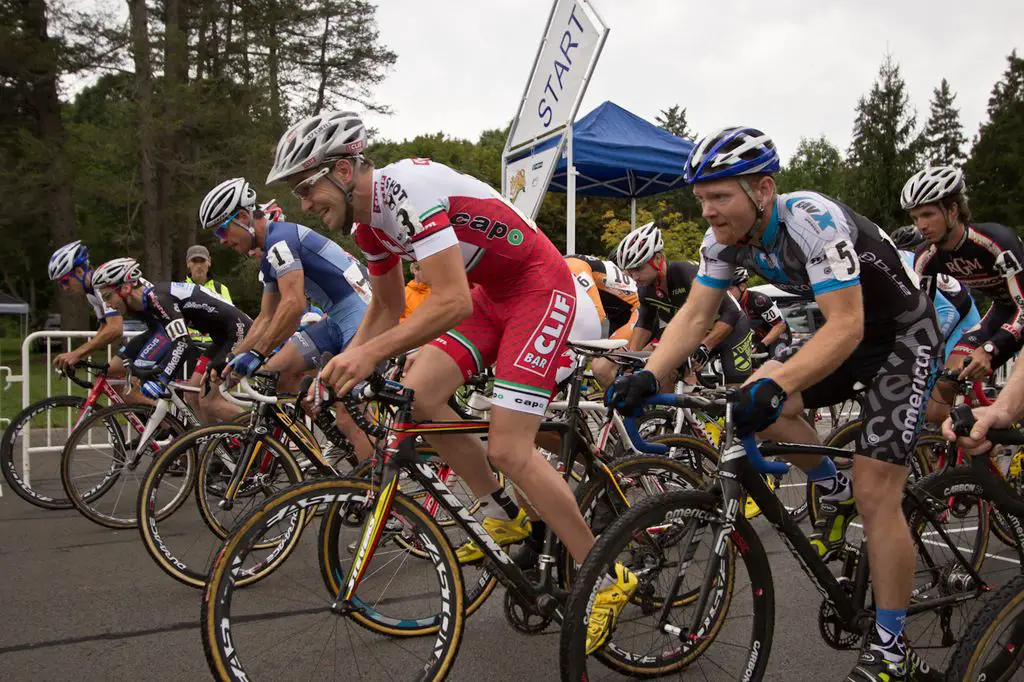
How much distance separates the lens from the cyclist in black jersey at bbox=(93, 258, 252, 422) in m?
6.66

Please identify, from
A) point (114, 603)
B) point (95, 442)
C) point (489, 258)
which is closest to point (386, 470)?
point (489, 258)

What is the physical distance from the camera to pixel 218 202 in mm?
5789

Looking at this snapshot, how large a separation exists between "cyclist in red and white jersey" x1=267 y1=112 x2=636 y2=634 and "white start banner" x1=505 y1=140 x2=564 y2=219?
196 inches

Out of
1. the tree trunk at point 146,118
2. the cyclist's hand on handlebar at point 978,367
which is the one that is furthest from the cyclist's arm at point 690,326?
the tree trunk at point 146,118

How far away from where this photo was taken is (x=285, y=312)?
5.43m

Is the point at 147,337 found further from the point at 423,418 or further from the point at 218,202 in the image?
the point at 423,418

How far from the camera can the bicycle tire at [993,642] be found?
2.45 meters

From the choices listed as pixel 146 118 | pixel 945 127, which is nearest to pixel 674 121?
pixel 945 127

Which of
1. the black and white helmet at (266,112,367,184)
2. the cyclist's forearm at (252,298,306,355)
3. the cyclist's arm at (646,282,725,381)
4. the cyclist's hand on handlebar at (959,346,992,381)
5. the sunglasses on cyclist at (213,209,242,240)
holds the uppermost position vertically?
the black and white helmet at (266,112,367,184)

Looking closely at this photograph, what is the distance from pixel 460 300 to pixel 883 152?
53220 mm

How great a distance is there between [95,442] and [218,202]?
6.59 ft

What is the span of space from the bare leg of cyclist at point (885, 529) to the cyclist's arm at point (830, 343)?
539mm

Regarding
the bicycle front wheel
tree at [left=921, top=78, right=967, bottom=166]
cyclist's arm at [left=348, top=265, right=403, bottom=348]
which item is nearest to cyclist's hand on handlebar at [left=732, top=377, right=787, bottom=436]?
the bicycle front wheel

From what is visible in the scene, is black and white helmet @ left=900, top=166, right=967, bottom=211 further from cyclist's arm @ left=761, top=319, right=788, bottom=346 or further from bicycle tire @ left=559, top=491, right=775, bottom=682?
cyclist's arm @ left=761, top=319, right=788, bottom=346
